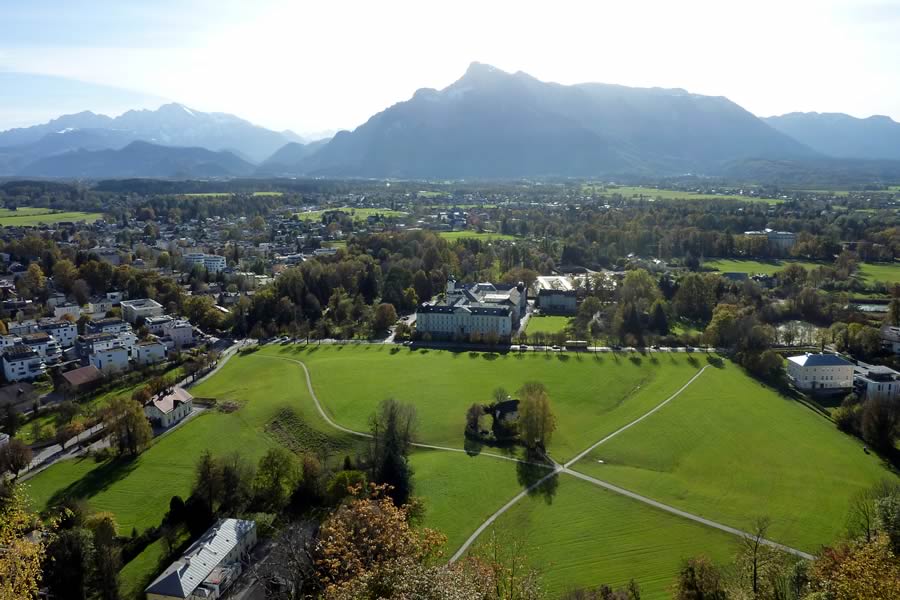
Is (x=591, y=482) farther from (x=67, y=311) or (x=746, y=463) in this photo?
(x=67, y=311)

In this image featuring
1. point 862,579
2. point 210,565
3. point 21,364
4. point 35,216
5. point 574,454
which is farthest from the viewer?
point 35,216

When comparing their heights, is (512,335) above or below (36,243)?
below

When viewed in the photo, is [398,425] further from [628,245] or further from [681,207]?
[681,207]

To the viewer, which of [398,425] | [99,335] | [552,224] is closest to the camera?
[398,425]

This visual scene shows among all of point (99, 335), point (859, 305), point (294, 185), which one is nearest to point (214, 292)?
point (99, 335)

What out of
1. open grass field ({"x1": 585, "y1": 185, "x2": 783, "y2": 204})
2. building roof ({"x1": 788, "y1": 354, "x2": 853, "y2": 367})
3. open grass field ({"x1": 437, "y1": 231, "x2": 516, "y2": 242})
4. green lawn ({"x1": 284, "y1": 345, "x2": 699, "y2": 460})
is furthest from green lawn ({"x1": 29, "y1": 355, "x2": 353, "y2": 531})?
open grass field ({"x1": 585, "y1": 185, "x2": 783, "y2": 204})

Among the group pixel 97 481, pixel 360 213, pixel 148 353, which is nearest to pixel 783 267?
pixel 148 353
